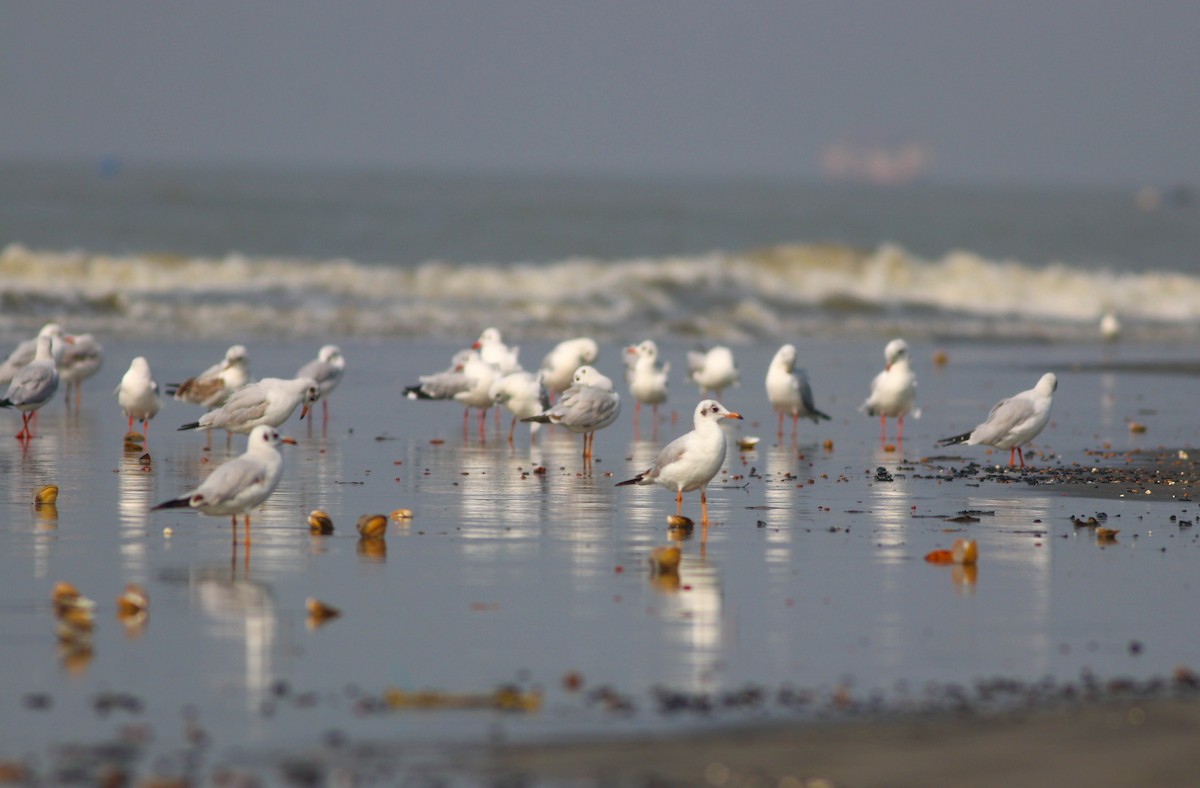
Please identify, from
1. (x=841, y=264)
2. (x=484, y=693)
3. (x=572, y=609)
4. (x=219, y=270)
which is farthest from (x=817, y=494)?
(x=841, y=264)

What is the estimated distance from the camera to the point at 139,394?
693 inches

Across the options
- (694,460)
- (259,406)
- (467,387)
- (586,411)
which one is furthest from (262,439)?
(467,387)

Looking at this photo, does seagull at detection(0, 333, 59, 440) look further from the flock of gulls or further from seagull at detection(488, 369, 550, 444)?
seagull at detection(488, 369, 550, 444)

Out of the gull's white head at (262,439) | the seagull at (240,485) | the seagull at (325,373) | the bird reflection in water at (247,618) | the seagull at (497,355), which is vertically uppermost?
the seagull at (497,355)

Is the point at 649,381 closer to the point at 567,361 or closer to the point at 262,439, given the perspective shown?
the point at 567,361

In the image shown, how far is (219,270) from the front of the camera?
49875mm

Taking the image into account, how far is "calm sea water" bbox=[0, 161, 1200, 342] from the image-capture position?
131 ft

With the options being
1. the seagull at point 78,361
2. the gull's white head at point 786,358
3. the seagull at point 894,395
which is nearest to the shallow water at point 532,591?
the seagull at point 894,395

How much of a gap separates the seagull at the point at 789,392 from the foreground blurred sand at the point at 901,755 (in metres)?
12.0

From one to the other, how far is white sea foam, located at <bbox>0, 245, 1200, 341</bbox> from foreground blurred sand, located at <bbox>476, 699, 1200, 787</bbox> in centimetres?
2883

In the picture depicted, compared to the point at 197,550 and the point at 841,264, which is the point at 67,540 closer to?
the point at 197,550

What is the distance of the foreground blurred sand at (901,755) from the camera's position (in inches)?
245

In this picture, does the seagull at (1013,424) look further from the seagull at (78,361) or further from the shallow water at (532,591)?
the seagull at (78,361)

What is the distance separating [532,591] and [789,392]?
9918 mm
